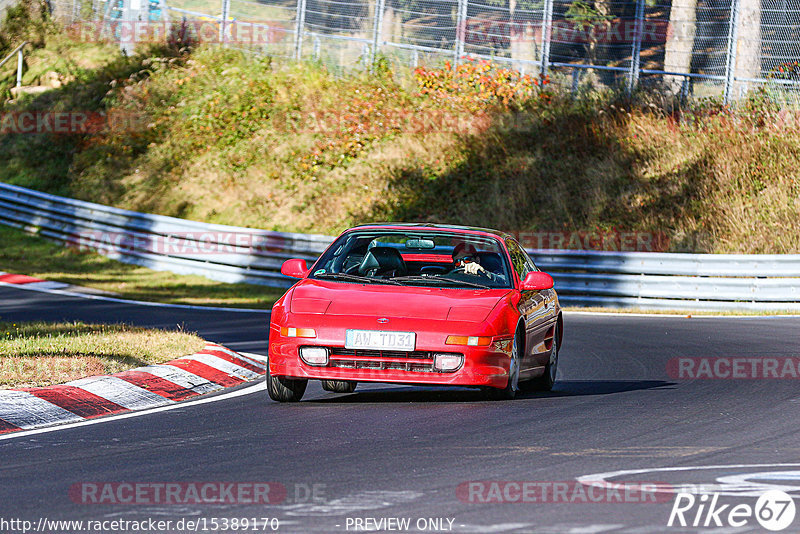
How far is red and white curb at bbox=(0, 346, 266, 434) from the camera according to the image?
27.4ft

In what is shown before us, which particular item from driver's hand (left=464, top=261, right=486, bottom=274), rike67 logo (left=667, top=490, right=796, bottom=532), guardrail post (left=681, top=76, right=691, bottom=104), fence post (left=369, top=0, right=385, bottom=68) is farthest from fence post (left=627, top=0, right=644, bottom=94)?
rike67 logo (left=667, top=490, right=796, bottom=532)

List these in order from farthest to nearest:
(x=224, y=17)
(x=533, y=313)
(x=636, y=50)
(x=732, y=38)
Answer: (x=224, y=17), (x=636, y=50), (x=732, y=38), (x=533, y=313)

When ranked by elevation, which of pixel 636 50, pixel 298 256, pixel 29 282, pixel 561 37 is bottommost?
pixel 29 282

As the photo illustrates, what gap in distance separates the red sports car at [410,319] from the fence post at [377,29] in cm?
2224

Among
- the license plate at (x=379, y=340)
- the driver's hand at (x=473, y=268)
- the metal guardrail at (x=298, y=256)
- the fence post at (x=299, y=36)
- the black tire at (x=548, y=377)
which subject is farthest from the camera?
the fence post at (x=299, y=36)

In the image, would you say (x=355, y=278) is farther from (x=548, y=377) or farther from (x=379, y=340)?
(x=548, y=377)

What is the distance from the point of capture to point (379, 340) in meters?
8.82

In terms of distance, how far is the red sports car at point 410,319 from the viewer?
884cm

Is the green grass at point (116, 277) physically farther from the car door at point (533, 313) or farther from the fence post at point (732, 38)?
the fence post at point (732, 38)

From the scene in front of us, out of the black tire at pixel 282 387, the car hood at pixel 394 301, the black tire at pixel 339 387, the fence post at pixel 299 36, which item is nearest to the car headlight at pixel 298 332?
the car hood at pixel 394 301

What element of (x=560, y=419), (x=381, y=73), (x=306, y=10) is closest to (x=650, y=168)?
(x=381, y=73)

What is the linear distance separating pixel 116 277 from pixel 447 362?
53.7 ft

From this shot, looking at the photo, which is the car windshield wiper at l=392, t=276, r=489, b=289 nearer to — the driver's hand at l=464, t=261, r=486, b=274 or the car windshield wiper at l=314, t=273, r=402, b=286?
the car windshield wiper at l=314, t=273, r=402, b=286

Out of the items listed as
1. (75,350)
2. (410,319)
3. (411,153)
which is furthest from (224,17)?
(410,319)
